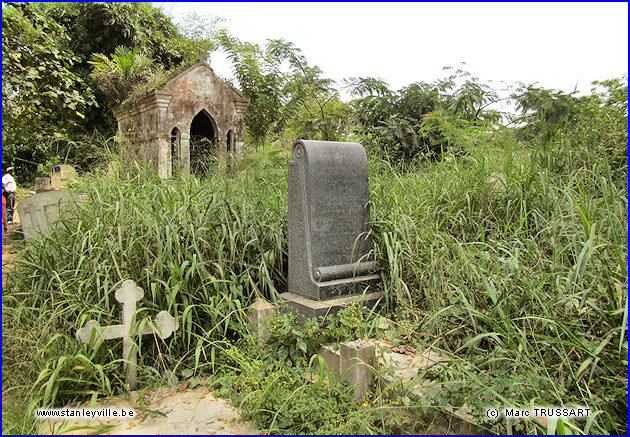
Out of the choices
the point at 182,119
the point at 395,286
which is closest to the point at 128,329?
the point at 395,286

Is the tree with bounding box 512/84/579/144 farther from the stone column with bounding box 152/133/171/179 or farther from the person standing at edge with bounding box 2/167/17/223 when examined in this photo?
the person standing at edge with bounding box 2/167/17/223

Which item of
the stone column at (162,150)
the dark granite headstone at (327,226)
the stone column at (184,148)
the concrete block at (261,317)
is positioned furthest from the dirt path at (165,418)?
the stone column at (184,148)

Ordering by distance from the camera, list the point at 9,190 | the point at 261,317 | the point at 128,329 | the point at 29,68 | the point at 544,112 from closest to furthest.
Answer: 1. the point at 128,329
2. the point at 261,317
3. the point at 544,112
4. the point at 29,68
5. the point at 9,190

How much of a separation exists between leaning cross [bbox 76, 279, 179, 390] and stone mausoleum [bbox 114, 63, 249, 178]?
484 cm

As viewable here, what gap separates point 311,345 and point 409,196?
1.83m

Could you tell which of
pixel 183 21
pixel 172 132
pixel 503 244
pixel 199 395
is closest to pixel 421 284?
pixel 503 244

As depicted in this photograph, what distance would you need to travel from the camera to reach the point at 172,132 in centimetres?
884

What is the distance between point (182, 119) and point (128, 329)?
20.1ft

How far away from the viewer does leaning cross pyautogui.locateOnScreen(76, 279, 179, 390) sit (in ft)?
9.48

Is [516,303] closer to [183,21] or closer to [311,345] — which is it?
[311,345]

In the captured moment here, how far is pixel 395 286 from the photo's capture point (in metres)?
3.43

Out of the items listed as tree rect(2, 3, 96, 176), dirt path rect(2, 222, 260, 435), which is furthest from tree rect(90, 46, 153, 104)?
dirt path rect(2, 222, 260, 435)

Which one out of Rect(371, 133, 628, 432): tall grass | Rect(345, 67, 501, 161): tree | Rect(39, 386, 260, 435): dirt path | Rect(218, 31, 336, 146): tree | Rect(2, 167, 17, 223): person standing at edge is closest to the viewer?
Rect(371, 133, 628, 432): tall grass

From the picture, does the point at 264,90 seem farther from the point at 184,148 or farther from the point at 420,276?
the point at 420,276
